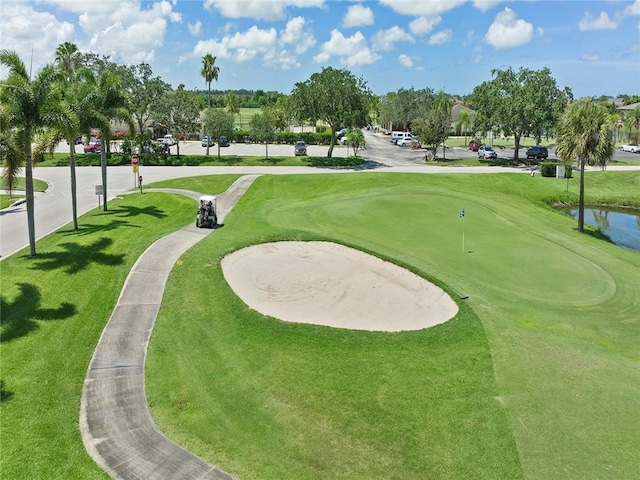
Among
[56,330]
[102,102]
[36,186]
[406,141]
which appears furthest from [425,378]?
[406,141]

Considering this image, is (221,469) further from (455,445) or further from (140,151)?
(140,151)

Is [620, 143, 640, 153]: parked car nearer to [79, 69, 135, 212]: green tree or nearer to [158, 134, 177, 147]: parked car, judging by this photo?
[158, 134, 177, 147]: parked car

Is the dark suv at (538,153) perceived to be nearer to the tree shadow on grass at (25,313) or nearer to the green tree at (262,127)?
the green tree at (262,127)

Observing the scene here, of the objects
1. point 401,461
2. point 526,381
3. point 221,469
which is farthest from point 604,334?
point 221,469

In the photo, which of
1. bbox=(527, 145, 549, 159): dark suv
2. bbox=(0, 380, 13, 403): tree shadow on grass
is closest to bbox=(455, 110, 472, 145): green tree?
bbox=(527, 145, 549, 159): dark suv

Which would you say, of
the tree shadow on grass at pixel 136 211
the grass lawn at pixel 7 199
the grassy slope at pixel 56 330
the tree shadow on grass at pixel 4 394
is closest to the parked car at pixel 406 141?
the tree shadow on grass at pixel 136 211
